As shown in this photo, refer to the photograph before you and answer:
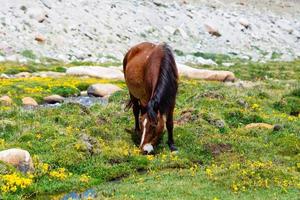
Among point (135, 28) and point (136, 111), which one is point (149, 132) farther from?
point (135, 28)

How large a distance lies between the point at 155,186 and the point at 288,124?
9.67m

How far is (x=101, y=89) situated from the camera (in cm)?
3466

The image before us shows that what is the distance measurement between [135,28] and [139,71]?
47425mm

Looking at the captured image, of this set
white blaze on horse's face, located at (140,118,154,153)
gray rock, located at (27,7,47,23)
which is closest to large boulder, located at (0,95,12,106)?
white blaze on horse's face, located at (140,118,154,153)


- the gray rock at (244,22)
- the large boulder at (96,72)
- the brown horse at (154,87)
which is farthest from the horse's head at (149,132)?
the gray rock at (244,22)

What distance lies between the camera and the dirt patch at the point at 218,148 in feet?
65.7

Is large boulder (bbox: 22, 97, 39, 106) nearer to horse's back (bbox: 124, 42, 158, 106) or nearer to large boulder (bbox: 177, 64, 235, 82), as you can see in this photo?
horse's back (bbox: 124, 42, 158, 106)

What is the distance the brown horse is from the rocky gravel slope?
100 ft

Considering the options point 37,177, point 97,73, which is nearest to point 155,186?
point 37,177

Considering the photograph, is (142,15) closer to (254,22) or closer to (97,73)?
(254,22)

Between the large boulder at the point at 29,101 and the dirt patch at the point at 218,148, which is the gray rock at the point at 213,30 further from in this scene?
the dirt patch at the point at 218,148

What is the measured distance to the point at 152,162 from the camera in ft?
61.4

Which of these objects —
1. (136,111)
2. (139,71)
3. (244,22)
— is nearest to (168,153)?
(139,71)

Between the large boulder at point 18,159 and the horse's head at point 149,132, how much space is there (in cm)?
435
